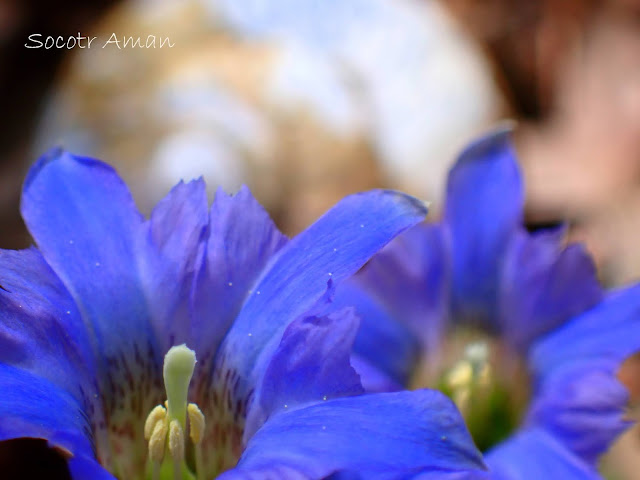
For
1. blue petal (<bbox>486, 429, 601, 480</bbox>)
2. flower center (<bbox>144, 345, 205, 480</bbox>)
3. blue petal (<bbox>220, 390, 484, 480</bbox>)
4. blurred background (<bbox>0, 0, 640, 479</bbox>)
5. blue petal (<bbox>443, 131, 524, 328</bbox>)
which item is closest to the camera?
blue petal (<bbox>220, 390, 484, 480</bbox>)

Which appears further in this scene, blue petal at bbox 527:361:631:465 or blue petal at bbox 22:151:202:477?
blue petal at bbox 527:361:631:465

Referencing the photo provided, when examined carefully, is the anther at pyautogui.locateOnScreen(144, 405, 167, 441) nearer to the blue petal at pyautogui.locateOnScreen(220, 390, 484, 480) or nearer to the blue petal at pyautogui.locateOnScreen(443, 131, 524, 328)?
the blue petal at pyautogui.locateOnScreen(220, 390, 484, 480)

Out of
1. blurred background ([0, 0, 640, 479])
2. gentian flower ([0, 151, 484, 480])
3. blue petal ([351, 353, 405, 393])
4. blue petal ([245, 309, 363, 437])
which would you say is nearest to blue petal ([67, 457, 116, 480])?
gentian flower ([0, 151, 484, 480])

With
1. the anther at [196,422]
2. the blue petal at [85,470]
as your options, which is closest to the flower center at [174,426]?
the anther at [196,422]

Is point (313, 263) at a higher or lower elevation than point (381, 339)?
higher

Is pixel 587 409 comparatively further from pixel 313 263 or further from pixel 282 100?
pixel 282 100

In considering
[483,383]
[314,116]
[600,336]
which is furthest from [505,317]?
[314,116]

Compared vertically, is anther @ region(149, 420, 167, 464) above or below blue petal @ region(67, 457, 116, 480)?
below
